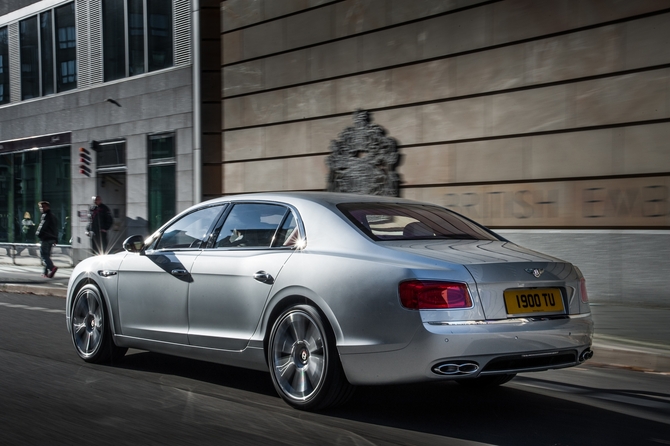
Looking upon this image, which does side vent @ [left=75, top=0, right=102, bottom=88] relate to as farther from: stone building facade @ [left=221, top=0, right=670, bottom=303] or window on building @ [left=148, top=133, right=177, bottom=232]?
stone building facade @ [left=221, top=0, right=670, bottom=303]

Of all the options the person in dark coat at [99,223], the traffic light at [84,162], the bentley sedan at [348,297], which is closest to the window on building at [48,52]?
the traffic light at [84,162]

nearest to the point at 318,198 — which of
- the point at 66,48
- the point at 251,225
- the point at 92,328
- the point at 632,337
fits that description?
the point at 251,225

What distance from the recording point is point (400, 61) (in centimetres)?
1508

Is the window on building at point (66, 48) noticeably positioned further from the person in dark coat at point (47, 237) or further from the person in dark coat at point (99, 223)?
the person in dark coat at point (47, 237)

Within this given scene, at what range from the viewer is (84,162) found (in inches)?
904

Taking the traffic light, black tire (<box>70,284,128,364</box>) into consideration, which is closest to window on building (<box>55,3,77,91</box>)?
the traffic light

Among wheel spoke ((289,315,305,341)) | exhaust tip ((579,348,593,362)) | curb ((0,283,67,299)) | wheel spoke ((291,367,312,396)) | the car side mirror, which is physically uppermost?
the car side mirror

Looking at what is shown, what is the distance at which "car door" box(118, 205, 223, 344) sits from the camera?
6383 millimetres

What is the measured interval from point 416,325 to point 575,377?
8.64ft

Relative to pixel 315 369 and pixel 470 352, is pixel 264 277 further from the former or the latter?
pixel 470 352

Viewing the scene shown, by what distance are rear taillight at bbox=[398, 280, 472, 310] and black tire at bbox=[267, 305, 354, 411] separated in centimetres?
60

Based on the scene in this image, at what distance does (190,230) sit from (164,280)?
42cm

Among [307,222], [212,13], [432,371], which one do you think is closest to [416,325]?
[432,371]

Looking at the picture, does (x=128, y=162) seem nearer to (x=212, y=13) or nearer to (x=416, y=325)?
(x=212, y=13)
